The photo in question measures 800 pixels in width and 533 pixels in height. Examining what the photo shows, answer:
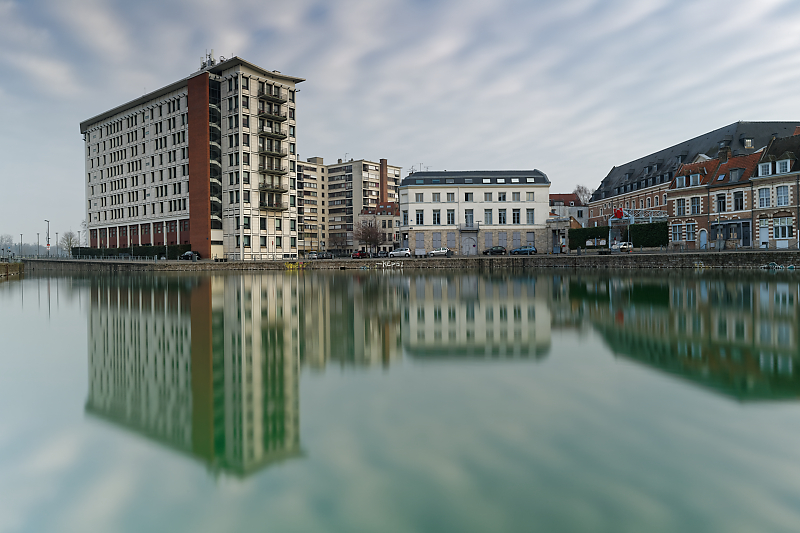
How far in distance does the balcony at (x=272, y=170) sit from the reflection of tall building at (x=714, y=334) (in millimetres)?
47574

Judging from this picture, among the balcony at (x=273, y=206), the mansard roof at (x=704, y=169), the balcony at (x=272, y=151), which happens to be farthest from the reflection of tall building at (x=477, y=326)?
the balcony at (x=272, y=151)

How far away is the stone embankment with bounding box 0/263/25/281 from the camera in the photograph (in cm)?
4350

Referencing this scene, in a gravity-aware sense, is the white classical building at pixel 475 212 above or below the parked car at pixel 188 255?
above

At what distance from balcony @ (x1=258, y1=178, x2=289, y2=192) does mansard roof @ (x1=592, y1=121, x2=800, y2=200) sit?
50.0 metres

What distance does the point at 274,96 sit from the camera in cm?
6062

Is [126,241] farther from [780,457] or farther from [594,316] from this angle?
[780,457]

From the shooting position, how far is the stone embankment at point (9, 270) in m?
43.5

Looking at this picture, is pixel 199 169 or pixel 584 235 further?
pixel 584 235

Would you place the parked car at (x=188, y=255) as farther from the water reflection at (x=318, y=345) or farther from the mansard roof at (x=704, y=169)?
the mansard roof at (x=704, y=169)

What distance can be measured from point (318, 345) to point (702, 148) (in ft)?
219

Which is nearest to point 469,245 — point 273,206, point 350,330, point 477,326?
point 273,206

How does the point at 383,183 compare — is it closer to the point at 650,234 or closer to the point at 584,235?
the point at 584,235

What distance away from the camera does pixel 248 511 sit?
4.03 m

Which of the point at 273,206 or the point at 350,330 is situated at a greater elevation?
the point at 273,206
